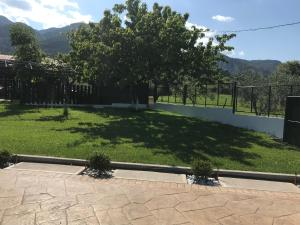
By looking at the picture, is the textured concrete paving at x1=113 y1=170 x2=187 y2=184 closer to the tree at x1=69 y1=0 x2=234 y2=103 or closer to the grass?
the grass

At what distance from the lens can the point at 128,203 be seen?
6676 mm

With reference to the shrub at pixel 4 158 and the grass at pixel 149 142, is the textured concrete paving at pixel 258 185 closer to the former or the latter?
the grass at pixel 149 142

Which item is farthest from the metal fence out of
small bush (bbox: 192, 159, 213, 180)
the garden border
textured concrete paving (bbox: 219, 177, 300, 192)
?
small bush (bbox: 192, 159, 213, 180)

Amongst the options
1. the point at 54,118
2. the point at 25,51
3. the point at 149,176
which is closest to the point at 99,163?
the point at 149,176

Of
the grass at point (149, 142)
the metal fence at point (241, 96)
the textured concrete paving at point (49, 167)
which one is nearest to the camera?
the textured concrete paving at point (49, 167)

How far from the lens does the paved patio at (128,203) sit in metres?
6.03

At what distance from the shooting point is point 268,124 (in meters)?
15.8

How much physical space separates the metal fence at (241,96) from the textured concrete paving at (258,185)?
22.5 ft

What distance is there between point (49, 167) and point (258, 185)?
4190 millimetres

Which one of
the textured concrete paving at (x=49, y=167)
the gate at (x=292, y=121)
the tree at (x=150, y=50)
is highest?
the tree at (x=150, y=50)

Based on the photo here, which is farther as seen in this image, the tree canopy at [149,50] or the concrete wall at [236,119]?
the tree canopy at [149,50]

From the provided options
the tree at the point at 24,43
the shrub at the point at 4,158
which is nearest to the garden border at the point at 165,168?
the shrub at the point at 4,158

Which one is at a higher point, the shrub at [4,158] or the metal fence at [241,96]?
the metal fence at [241,96]

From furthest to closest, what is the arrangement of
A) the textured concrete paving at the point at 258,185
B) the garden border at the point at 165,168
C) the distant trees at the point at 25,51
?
the distant trees at the point at 25,51
the garden border at the point at 165,168
the textured concrete paving at the point at 258,185
